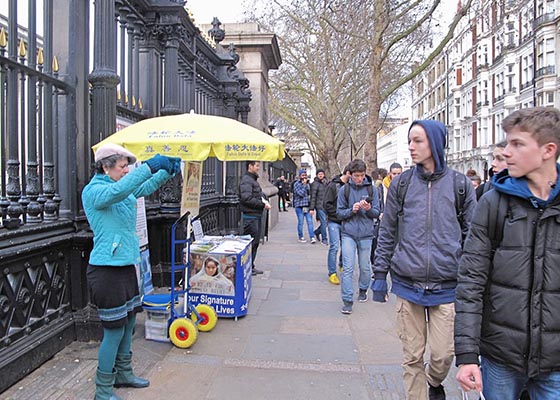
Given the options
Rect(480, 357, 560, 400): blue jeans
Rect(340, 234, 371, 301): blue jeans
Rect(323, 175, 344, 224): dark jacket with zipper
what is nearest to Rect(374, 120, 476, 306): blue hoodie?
Rect(480, 357, 560, 400): blue jeans

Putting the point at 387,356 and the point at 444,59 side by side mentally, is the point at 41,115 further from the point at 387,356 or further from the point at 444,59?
the point at 444,59

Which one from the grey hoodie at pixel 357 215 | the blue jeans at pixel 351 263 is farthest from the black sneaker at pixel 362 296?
the grey hoodie at pixel 357 215

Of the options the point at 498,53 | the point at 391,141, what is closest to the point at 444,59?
the point at 498,53

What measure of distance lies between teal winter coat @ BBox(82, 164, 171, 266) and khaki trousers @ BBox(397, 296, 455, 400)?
1901 mm

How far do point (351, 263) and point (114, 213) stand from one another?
11.3 feet

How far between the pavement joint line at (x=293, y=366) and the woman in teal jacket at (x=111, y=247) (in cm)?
120

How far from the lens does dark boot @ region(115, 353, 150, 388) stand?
12.6 ft

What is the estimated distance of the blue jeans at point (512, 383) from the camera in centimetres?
216

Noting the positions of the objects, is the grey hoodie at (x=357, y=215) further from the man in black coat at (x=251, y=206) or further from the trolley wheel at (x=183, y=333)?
the trolley wheel at (x=183, y=333)

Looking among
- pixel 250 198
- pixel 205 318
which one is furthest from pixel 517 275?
pixel 250 198

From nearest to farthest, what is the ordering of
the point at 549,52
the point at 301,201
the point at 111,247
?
the point at 111,247, the point at 301,201, the point at 549,52

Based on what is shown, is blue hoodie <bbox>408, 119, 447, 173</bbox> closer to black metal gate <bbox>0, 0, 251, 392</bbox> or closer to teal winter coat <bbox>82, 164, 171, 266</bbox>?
teal winter coat <bbox>82, 164, 171, 266</bbox>

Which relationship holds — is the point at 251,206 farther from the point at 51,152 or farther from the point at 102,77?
the point at 51,152

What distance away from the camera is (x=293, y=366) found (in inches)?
175
